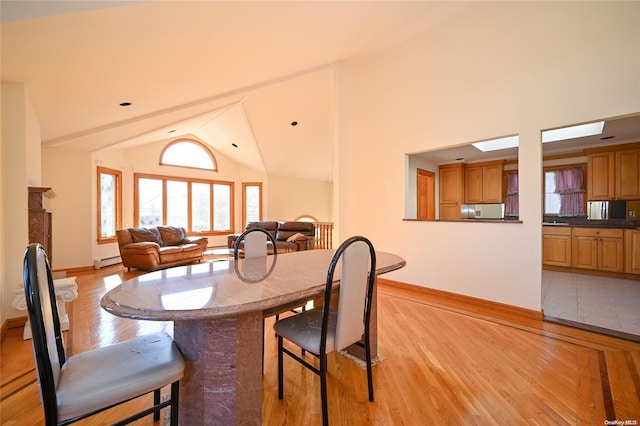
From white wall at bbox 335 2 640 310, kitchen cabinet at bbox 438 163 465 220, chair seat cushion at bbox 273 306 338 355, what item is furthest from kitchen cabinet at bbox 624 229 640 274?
chair seat cushion at bbox 273 306 338 355

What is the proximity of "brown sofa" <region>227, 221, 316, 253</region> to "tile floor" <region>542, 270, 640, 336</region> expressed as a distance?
4156 millimetres

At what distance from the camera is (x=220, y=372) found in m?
1.18

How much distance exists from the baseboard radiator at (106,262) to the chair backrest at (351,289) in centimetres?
591

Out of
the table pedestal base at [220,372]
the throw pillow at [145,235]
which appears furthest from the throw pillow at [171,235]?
the table pedestal base at [220,372]

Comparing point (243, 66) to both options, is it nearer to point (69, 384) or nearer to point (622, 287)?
point (69, 384)

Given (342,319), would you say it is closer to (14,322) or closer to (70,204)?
(14,322)

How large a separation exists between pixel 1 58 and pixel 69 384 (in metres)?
2.67

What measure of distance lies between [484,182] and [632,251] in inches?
95.9

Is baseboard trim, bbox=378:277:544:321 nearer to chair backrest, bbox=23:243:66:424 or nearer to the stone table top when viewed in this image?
the stone table top

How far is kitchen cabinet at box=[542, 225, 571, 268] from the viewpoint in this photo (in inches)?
191

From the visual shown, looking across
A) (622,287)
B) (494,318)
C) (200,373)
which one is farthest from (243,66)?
(622,287)

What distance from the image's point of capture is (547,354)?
7.01 feet

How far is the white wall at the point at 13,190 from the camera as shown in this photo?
2484 millimetres

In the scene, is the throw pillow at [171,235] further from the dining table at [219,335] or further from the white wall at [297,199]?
the dining table at [219,335]
